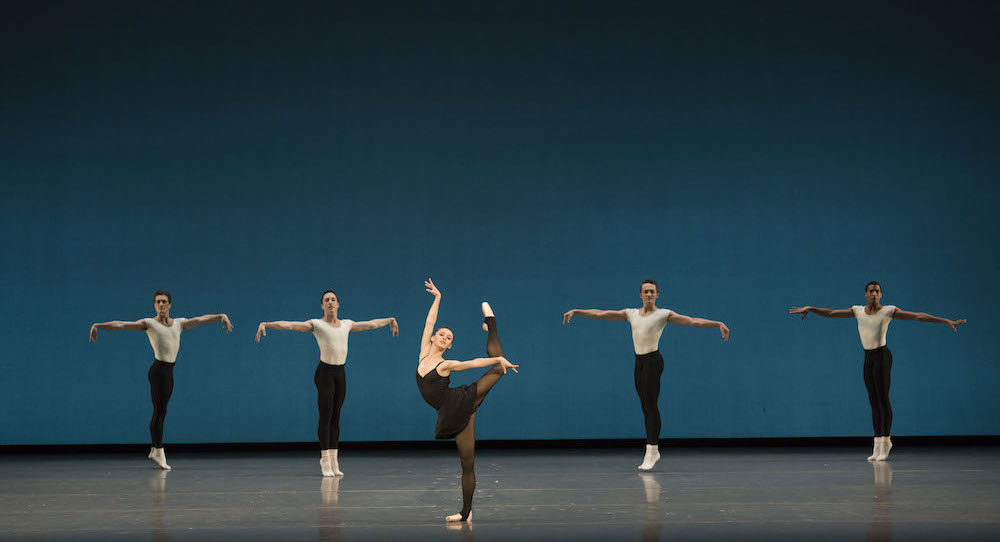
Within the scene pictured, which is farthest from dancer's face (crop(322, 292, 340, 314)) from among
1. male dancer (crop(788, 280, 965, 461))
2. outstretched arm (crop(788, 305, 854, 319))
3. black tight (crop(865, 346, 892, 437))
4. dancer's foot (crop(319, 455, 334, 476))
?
black tight (crop(865, 346, 892, 437))

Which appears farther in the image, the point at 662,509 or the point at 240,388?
the point at 240,388

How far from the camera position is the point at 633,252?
912cm

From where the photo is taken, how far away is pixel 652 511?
4.75 m

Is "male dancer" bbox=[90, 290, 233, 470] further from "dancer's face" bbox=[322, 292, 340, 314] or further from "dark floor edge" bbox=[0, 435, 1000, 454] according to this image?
"dark floor edge" bbox=[0, 435, 1000, 454]

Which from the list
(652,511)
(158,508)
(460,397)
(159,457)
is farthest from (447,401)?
(159,457)

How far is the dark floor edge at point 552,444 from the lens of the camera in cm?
898

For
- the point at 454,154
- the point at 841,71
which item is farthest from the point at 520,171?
the point at 841,71

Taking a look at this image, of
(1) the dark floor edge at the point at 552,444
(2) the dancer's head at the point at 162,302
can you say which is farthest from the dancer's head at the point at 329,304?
(1) the dark floor edge at the point at 552,444

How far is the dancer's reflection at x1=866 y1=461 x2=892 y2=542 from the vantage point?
13.1 ft

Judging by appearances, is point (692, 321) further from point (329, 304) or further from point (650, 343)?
point (329, 304)

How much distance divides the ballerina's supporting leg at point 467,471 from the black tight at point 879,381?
4466mm

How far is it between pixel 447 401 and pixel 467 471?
360mm

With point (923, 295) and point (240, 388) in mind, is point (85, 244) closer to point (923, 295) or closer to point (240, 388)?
point (240, 388)

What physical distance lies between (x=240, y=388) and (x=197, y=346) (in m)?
0.59
